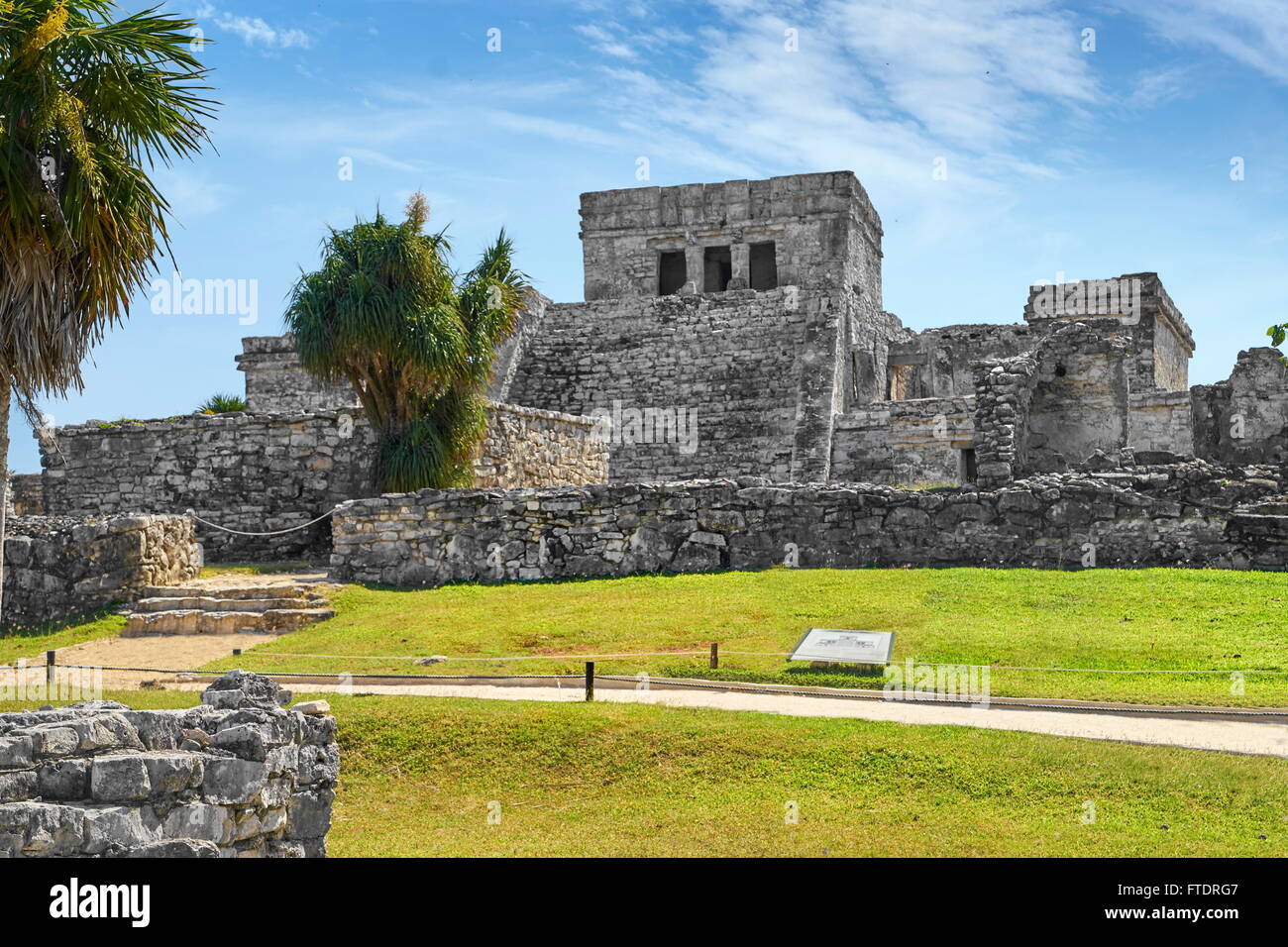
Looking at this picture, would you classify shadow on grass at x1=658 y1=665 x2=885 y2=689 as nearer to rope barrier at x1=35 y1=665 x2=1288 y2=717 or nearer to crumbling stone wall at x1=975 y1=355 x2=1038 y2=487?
rope barrier at x1=35 y1=665 x2=1288 y2=717

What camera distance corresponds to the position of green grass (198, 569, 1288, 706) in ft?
32.9

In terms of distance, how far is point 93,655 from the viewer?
1295cm

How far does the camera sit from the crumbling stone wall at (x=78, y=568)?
14.9 m

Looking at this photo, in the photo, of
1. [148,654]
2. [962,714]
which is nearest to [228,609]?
[148,654]

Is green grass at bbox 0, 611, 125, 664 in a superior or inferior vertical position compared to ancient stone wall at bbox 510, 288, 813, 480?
inferior

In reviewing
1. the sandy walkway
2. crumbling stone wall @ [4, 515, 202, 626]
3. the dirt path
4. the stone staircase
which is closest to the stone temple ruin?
Answer: the stone staircase

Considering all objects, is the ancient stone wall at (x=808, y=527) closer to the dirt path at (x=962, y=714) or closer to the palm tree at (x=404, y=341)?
the palm tree at (x=404, y=341)

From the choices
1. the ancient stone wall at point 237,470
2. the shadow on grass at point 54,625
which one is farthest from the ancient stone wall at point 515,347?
the shadow on grass at point 54,625

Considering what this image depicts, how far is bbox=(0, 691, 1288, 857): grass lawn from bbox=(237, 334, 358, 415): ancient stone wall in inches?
698

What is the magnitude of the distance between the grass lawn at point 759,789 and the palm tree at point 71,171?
284cm

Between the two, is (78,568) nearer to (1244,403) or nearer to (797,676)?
(797,676)

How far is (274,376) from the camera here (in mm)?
27359
